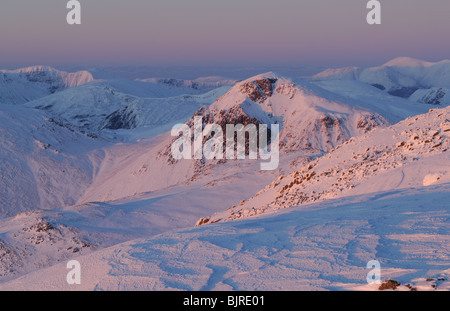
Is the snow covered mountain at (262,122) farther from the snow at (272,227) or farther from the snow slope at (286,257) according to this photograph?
the snow slope at (286,257)

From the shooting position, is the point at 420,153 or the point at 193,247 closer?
the point at 193,247

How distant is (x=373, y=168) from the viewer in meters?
21.0

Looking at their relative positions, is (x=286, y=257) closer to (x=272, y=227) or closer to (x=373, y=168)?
(x=272, y=227)

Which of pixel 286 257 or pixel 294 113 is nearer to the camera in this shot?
pixel 286 257

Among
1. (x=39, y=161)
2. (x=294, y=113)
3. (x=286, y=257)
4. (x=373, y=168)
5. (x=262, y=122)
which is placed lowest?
(x=39, y=161)

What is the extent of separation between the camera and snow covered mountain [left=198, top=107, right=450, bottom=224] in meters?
18.8

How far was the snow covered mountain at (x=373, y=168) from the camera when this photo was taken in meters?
18.8

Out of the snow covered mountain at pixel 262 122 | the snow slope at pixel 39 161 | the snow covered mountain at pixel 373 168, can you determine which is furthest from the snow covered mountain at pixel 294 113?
the snow covered mountain at pixel 373 168

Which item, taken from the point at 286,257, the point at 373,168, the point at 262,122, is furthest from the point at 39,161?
the point at 286,257

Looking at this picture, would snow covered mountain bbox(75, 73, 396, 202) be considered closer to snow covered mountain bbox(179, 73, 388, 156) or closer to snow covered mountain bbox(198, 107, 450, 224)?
snow covered mountain bbox(179, 73, 388, 156)
